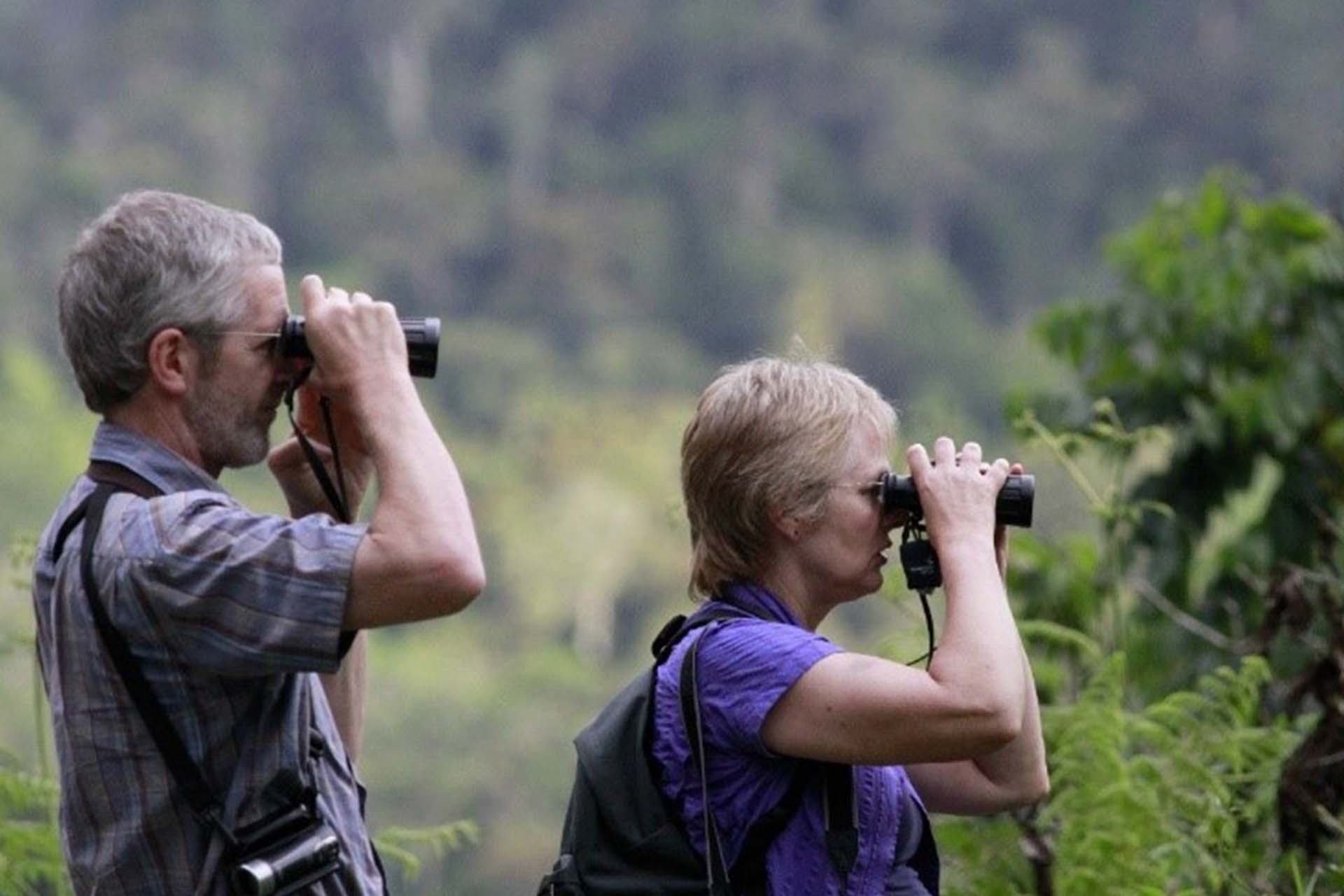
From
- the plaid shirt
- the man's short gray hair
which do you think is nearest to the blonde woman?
the plaid shirt

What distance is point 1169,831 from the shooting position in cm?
460

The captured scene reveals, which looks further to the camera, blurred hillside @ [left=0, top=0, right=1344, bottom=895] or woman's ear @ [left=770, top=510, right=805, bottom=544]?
blurred hillside @ [left=0, top=0, right=1344, bottom=895]

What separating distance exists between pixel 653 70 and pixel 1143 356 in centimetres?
6632

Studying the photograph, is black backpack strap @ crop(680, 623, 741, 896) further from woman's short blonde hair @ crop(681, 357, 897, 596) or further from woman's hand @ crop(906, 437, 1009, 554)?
woman's hand @ crop(906, 437, 1009, 554)

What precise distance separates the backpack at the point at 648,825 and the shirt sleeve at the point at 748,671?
0.02 metres

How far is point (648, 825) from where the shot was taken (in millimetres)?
3230

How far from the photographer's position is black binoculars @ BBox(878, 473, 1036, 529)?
3307 millimetres

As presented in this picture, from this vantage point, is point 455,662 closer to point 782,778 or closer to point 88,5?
point 88,5

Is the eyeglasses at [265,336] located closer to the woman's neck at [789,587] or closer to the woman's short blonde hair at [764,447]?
the woman's short blonde hair at [764,447]

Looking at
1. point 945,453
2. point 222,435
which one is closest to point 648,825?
point 945,453

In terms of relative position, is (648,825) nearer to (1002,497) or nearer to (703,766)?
(703,766)

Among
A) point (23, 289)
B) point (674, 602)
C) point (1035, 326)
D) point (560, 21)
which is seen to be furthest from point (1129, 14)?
point (1035, 326)

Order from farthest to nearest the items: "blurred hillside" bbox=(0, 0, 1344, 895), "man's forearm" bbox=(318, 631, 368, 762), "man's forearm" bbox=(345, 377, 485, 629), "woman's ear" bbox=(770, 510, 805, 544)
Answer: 1. "blurred hillside" bbox=(0, 0, 1344, 895)
2. "man's forearm" bbox=(318, 631, 368, 762)
3. "woman's ear" bbox=(770, 510, 805, 544)
4. "man's forearm" bbox=(345, 377, 485, 629)

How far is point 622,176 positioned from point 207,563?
67378mm
